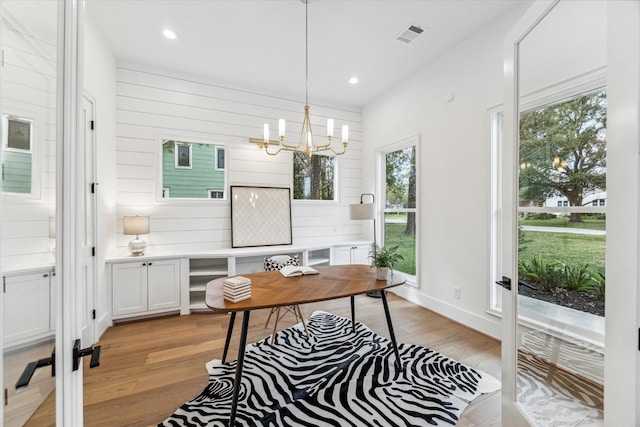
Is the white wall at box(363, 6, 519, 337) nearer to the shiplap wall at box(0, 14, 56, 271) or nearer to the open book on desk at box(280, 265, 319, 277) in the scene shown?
the open book on desk at box(280, 265, 319, 277)

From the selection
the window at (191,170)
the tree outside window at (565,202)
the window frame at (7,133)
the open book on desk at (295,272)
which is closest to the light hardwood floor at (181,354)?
the window frame at (7,133)

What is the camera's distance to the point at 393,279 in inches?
92.0

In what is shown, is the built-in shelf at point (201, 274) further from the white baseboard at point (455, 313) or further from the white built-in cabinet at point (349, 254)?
the white baseboard at point (455, 313)

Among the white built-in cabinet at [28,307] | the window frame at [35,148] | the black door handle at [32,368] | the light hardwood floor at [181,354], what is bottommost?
the light hardwood floor at [181,354]

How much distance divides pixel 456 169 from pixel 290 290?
2.51 m

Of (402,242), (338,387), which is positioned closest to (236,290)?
(338,387)

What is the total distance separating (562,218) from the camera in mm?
1306

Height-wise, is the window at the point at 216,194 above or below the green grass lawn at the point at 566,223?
above

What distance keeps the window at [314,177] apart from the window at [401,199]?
94 centimetres

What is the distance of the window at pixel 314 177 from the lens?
4656 mm

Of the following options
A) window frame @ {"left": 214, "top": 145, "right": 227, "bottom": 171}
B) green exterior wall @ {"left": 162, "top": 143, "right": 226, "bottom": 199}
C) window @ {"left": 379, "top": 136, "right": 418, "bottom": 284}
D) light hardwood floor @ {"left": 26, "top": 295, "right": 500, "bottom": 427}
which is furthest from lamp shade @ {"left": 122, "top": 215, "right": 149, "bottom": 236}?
window @ {"left": 379, "top": 136, "right": 418, "bottom": 284}

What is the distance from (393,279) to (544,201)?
1.26 meters

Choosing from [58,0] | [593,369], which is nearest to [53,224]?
[58,0]

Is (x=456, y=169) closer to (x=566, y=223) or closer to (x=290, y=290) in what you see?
(x=566, y=223)
